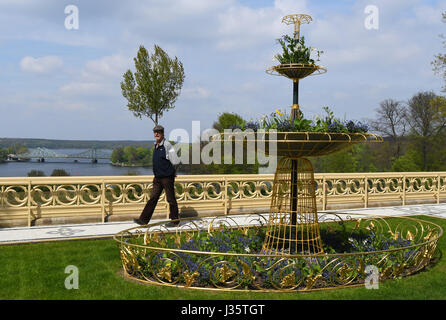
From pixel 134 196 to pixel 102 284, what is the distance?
4760 mm

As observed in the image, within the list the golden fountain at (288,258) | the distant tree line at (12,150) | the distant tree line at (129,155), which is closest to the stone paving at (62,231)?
the golden fountain at (288,258)

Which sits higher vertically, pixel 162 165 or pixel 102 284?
pixel 162 165

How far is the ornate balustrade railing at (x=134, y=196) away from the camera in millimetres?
8852

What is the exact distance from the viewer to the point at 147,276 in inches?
208

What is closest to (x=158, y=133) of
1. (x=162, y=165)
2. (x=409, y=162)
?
(x=162, y=165)

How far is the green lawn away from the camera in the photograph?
4.64 meters

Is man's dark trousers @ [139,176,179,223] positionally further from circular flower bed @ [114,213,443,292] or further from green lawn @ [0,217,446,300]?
circular flower bed @ [114,213,443,292]

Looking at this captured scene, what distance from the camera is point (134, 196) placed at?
9727mm

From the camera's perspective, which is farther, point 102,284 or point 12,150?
point 12,150

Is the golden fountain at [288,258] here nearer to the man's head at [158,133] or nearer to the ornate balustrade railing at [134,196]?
the man's head at [158,133]

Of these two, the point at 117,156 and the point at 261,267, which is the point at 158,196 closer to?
the point at 261,267

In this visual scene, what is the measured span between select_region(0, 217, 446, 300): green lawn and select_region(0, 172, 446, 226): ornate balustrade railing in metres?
2.47

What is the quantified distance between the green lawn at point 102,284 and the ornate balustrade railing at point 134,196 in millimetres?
2471
